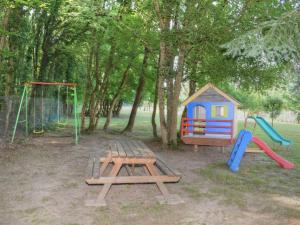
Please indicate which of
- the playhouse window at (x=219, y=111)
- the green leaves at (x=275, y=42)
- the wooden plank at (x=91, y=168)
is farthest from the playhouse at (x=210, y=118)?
the green leaves at (x=275, y=42)

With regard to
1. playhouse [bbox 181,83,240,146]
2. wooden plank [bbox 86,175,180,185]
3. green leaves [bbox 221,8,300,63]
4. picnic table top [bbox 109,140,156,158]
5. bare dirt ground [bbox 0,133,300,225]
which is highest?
green leaves [bbox 221,8,300,63]

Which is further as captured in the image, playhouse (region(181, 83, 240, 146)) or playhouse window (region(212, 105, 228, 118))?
playhouse window (region(212, 105, 228, 118))

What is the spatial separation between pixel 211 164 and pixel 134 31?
20.0 feet

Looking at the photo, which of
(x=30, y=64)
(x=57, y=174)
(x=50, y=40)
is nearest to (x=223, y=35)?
(x=57, y=174)

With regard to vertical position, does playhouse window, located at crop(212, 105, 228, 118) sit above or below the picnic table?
above

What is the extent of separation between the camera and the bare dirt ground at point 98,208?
4.95 meters

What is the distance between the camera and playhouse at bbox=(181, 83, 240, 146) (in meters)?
11.9

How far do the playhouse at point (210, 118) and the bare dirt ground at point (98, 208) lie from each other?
10.7ft

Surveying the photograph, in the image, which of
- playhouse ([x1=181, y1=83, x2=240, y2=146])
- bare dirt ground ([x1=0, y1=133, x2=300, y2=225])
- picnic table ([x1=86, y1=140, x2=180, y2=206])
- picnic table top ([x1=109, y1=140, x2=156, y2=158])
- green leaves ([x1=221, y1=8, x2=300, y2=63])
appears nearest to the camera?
green leaves ([x1=221, y1=8, x2=300, y2=63])

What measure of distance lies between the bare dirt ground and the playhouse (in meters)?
3.27

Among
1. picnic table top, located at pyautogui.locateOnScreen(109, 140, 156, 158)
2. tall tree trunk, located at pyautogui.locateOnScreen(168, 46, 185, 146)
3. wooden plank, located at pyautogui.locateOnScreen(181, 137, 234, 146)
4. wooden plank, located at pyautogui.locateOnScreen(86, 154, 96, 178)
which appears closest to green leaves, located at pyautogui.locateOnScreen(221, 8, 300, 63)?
picnic table top, located at pyautogui.locateOnScreen(109, 140, 156, 158)

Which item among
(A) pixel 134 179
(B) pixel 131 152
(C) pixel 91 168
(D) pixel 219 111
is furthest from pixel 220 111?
(C) pixel 91 168

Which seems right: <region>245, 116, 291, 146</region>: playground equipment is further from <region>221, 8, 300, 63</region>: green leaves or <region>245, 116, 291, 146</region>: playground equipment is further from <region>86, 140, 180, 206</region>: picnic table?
<region>221, 8, 300, 63</region>: green leaves

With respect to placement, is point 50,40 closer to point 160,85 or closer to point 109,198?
point 160,85
